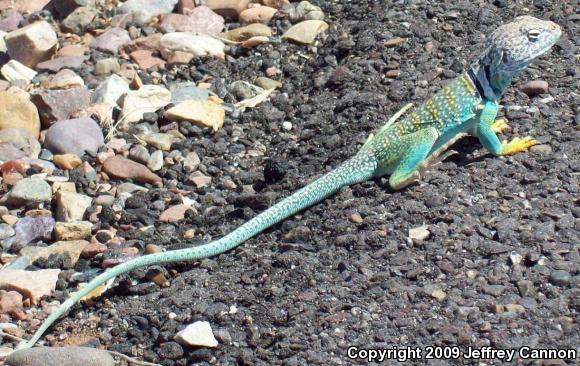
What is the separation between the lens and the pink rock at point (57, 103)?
9102mm

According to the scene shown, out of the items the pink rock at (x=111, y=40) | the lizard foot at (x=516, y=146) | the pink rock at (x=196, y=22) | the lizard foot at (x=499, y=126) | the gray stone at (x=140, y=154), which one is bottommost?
the pink rock at (x=111, y=40)

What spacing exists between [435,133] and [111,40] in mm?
4541

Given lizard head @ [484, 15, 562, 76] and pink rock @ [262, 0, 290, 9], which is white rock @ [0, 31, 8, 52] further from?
lizard head @ [484, 15, 562, 76]

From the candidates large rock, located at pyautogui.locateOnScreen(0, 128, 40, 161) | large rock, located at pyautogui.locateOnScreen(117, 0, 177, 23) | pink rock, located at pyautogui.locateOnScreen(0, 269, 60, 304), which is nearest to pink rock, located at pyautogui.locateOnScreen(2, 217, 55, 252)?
pink rock, located at pyautogui.locateOnScreen(0, 269, 60, 304)

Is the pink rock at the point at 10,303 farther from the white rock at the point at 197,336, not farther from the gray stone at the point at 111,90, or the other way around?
the gray stone at the point at 111,90

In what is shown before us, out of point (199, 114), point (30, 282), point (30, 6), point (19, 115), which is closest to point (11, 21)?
point (30, 6)

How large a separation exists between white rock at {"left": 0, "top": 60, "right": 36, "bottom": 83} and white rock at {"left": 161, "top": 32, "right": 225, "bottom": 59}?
138cm

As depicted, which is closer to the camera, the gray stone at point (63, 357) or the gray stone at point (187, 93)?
the gray stone at point (63, 357)

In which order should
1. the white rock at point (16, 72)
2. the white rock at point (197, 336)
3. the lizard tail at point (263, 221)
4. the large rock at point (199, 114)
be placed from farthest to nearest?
the white rock at point (16, 72) < the large rock at point (199, 114) < the lizard tail at point (263, 221) < the white rock at point (197, 336)

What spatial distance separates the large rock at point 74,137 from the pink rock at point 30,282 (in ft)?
5.84

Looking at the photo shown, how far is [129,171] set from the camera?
331 inches

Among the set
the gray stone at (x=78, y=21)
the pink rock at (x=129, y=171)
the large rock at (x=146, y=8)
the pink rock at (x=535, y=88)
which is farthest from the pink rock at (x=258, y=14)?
the pink rock at (x=535, y=88)

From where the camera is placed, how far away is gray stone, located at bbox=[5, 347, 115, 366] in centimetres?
598

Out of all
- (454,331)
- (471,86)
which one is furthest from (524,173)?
(454,331)
